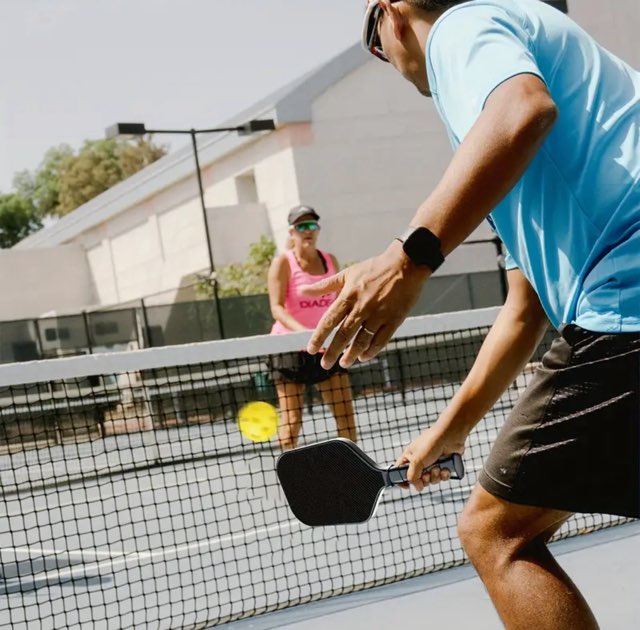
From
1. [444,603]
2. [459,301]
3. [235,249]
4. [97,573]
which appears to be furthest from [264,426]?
[235,249]

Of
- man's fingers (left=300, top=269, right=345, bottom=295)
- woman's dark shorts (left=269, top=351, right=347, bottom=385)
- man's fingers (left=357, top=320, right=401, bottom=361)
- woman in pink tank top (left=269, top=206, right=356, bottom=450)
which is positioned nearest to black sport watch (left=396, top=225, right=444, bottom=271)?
man's fingers (left=357, top=320, right=401, bottom=361)

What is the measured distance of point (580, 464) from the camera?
6.74 feet

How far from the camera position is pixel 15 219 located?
8019 centimetres

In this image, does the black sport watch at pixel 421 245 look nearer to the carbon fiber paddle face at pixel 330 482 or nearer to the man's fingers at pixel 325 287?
the man's fingers at pixel 325 287

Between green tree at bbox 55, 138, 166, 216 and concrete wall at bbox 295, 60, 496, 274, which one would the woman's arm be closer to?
concrete wall at bbox 295, 60, 496, 274

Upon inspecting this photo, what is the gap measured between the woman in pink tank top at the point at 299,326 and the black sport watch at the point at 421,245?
170 inches

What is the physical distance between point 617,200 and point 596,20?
32980 mm

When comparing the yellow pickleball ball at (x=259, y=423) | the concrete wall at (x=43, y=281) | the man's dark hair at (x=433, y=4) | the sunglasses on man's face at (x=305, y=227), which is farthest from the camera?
the concrete wall at (x=43, y=281)

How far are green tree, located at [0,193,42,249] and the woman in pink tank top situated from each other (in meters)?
74.9

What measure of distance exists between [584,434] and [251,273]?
27591 millimetres

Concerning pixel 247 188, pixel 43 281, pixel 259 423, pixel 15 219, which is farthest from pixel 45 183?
pixel 259 423

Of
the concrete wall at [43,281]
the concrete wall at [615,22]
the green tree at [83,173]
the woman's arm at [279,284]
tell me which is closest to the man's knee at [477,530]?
the woman's arm at [279,284]

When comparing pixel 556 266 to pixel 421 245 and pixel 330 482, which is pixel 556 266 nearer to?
pixel 421 245

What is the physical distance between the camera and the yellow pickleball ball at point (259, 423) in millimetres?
8805
